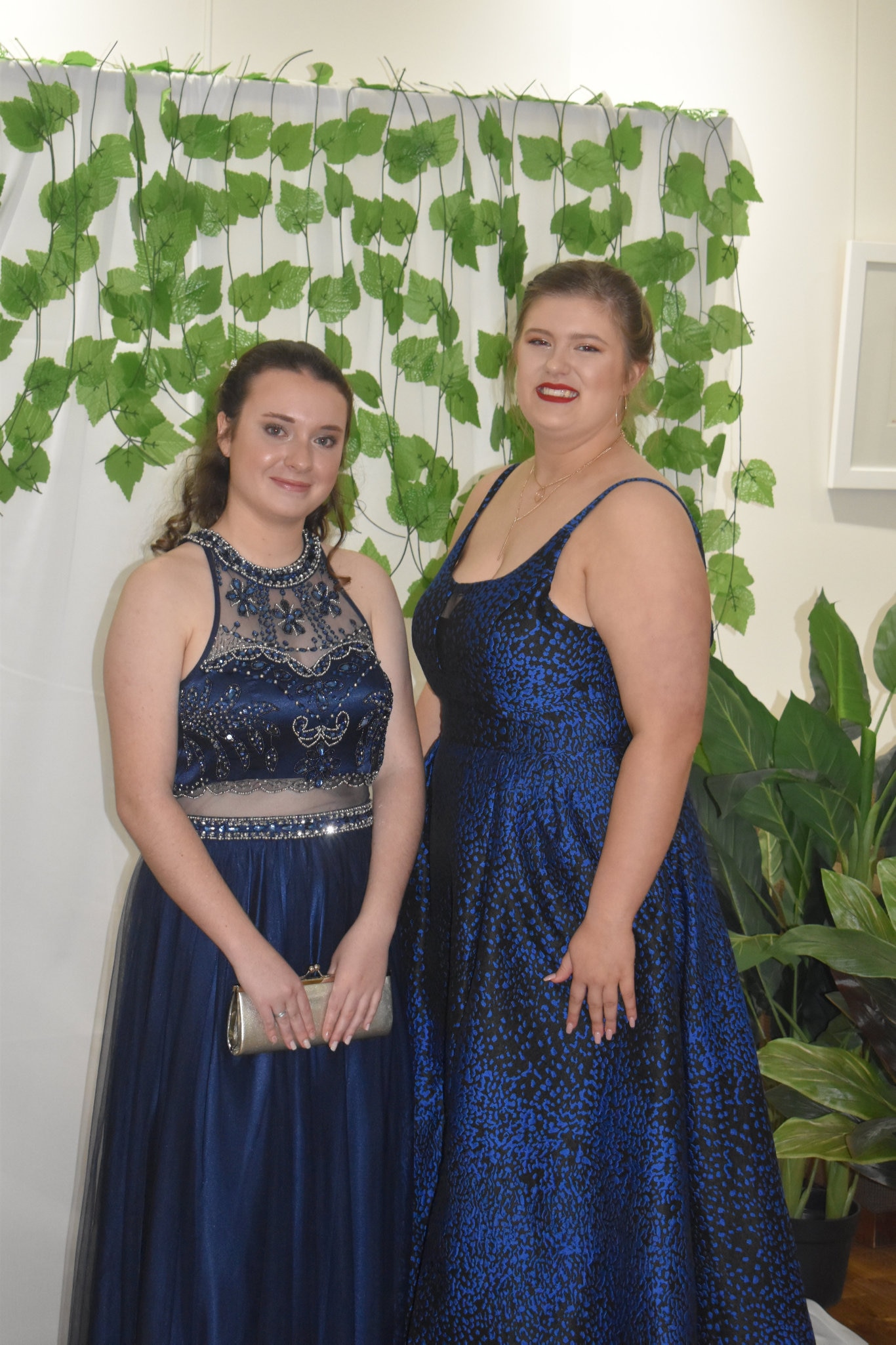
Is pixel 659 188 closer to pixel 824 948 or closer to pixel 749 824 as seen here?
pixel 749 824

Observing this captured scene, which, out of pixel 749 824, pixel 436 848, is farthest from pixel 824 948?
pixel 436 848

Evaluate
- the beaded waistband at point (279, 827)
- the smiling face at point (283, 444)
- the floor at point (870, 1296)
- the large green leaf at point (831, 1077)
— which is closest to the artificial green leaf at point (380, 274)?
the smiling face at point (283, 444)

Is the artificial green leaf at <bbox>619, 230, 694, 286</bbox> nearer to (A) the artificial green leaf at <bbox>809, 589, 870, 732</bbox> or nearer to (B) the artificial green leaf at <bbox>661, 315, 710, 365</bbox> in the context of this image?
(B) the artificial green leaf at <bbox>661, 315, 710, 365</bbox>

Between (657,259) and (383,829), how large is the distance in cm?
145

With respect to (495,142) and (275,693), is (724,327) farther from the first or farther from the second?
(275,693)

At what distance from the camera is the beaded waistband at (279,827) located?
1480 millimetres

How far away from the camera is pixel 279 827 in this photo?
4.92 feet

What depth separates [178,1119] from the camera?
1420mm

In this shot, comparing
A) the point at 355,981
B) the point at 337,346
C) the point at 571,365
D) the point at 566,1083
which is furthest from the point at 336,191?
the point at 566,1083

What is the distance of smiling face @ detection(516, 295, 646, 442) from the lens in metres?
1.54

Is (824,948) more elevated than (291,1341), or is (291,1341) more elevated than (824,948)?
(824,948)

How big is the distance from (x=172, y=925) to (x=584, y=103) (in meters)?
1.81

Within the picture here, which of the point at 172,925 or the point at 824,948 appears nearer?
the point at 172,925

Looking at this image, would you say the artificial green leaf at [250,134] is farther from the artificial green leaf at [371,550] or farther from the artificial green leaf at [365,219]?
the artificial green leaf at [371,550]
